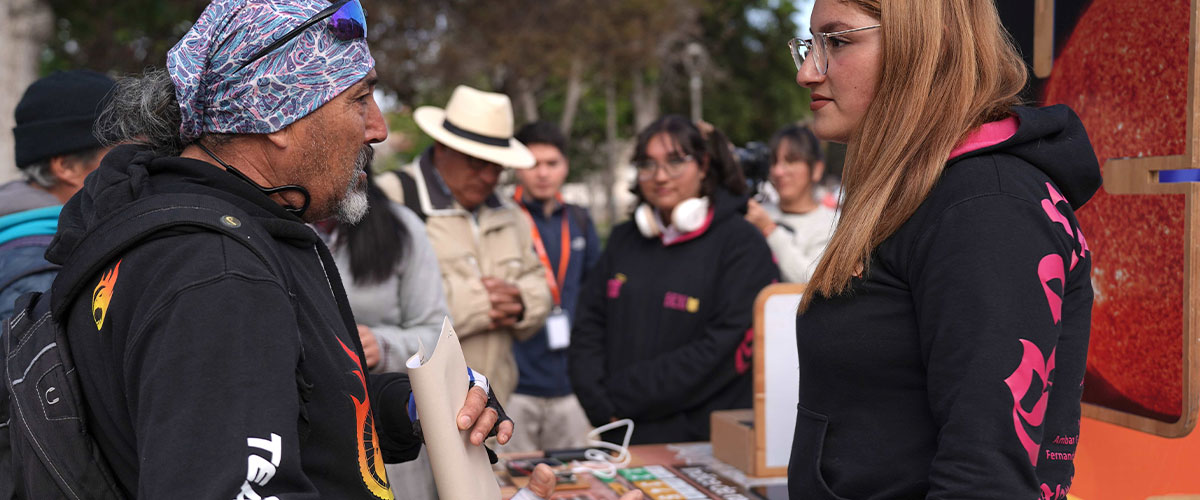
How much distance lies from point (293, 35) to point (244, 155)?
0.21 metres

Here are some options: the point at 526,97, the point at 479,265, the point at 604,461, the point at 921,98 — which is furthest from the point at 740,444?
the point at 526,97

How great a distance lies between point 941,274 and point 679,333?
7.52 feet

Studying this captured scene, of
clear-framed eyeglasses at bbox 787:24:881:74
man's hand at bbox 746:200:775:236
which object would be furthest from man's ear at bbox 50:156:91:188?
man's hand at bbox 746:200:775:236

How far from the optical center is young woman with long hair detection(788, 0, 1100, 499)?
1.33 metres

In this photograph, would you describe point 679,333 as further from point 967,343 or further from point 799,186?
point 967,343

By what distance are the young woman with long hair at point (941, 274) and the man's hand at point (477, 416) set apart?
57 centimetres

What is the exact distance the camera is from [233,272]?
120cm

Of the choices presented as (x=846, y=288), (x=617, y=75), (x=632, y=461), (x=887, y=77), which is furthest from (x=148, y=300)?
(x=617, y=75)

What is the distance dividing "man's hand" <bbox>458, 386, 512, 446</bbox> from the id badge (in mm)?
3172

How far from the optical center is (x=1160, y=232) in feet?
6.77

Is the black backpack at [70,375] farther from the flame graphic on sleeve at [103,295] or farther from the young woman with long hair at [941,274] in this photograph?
the young woman with long hair at [941,274]

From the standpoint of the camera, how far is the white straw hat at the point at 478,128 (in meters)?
4.32

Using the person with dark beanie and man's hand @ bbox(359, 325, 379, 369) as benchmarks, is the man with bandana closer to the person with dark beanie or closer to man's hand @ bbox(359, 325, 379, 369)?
the person with dark beanie

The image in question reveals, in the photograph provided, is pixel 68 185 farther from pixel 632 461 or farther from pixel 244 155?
pixel 632 461
